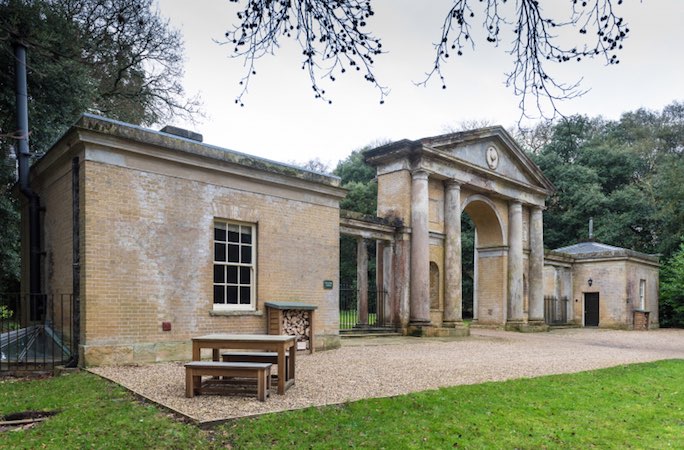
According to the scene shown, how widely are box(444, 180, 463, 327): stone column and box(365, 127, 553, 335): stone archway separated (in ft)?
0.12

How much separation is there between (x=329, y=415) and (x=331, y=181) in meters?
8.04

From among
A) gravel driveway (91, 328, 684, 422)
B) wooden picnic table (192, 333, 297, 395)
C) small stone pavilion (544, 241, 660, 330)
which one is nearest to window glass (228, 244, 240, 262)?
gravel driveway (91, 328, 684, 422)

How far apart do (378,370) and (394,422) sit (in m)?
3.79

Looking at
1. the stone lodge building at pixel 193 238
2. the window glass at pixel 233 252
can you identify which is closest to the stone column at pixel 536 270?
the stone lodge building at pixel 193 238

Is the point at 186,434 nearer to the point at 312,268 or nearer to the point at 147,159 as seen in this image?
the point at 147,159

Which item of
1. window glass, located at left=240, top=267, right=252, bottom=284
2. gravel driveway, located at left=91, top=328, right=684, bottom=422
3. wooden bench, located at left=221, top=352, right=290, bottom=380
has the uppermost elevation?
window glass, located at left=240, top=267, right=252, bottom=284

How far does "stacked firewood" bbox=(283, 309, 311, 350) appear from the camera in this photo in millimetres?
11719

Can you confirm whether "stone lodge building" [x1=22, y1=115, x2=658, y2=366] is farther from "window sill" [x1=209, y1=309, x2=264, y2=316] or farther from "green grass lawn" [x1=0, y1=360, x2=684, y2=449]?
"green grass lawn" [x1=0, y1=360, x2=684, y2=449]

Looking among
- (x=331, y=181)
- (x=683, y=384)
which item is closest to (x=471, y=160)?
(x=331, y=181)

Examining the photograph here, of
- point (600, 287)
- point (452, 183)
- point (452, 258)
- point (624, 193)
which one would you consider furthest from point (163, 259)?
point (624, 193)

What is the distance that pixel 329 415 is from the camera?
5.93m

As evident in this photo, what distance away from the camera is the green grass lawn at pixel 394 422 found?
503cm

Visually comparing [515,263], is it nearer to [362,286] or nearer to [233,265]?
[362,286]

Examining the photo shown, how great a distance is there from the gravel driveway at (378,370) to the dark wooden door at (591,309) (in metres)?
14.2
